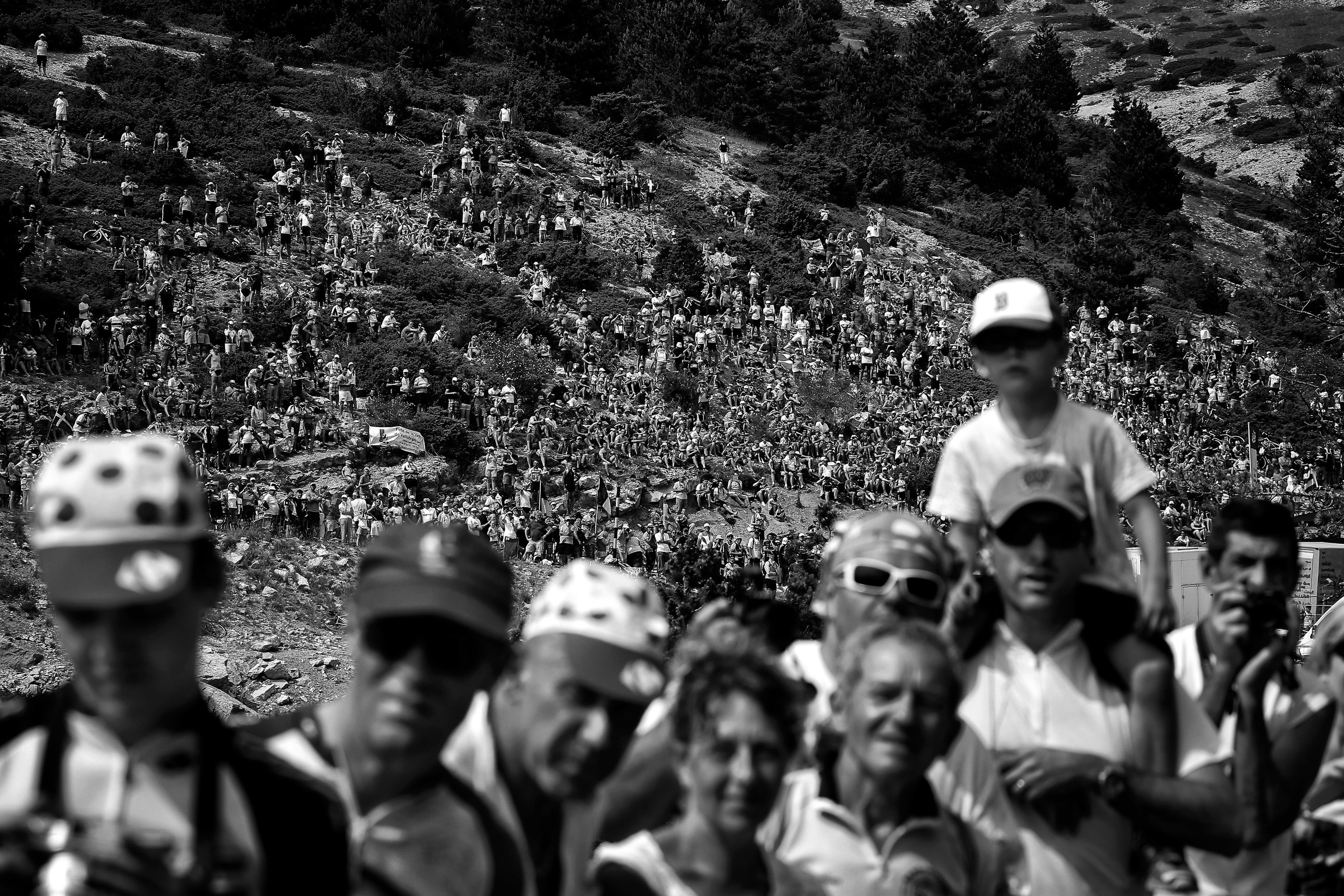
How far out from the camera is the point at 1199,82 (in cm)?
10119

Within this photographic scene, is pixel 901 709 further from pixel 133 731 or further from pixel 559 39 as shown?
pixel 559 39

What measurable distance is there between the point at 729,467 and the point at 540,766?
38.7 metres

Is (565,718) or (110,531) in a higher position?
(110,531)

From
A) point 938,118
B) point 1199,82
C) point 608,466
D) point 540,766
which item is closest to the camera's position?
point 540,766

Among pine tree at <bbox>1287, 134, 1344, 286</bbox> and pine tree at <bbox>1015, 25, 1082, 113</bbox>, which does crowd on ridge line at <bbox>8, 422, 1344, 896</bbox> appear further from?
pine tree at <bbox>1015, 25, 1082, 113</bbox>

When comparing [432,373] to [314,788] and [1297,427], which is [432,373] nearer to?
[1297,427]

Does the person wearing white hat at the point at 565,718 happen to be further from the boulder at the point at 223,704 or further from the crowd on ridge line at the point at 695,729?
the boulder at the point at 223,704

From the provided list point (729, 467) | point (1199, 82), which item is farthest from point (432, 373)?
point (1199, 82)

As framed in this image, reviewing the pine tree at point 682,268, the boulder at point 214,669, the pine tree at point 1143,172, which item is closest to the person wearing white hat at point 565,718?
the boulder at point 214,669

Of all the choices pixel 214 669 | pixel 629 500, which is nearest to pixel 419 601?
pixel 214 669

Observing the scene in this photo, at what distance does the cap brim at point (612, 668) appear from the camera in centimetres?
321

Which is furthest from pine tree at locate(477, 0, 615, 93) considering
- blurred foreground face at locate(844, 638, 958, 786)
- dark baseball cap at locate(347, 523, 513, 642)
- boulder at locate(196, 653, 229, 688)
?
dark baseball cap at locate(347, 523, 513, 642)

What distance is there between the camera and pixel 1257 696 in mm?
4281

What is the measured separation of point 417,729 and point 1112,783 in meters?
1.80
